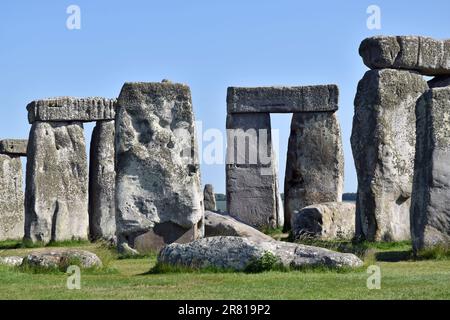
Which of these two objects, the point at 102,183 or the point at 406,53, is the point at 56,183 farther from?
the point at 406,53

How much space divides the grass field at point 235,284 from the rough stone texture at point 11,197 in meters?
16.8

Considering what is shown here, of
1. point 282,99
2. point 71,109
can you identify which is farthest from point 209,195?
point 71,109

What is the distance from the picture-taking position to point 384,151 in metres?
22.9

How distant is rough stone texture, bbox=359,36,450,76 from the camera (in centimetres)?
2306

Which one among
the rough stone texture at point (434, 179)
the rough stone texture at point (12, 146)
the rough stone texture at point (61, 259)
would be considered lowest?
the rough stone texture at point (61, 259)

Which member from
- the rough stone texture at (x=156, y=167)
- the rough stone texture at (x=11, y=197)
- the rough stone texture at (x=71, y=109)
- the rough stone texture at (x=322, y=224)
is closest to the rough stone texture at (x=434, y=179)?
the rough stone texture at (x=156, y=167)

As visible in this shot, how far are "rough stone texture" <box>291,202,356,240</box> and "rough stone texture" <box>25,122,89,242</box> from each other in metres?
6.53

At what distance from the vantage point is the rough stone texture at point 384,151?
22.5 m

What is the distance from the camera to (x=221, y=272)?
15.5 meters

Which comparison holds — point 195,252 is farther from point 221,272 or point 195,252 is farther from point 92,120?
point 92,120

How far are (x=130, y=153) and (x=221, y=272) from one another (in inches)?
250

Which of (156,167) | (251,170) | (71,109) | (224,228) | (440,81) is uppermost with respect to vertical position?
(440,81)

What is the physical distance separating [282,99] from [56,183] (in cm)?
571

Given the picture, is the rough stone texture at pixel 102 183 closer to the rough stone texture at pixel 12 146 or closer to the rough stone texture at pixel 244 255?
the rough stone texture at pixel 12 146
